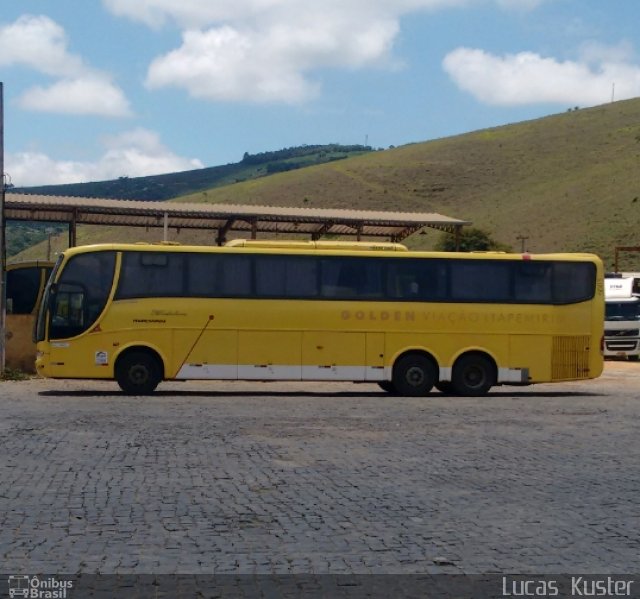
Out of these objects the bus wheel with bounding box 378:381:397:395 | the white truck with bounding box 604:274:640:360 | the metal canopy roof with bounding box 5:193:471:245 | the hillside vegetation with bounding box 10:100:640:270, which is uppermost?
the hillside vegetation with bounding box 10:100:640:270

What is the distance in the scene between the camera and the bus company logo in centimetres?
627

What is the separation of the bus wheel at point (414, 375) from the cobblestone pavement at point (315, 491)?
15.2 feet

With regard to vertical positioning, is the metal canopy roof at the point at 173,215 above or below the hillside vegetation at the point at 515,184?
below

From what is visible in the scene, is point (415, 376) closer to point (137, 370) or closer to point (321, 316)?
point (321, 316)

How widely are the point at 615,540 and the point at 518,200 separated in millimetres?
89404

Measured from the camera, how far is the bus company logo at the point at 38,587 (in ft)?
20.6

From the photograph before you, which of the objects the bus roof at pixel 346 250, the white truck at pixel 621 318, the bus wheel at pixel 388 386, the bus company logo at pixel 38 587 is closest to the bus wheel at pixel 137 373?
the bus roof at pixel 346 250

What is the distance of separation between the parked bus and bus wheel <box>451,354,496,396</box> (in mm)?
11767

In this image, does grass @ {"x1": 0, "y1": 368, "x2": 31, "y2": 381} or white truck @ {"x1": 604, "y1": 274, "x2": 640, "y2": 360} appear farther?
white truck @ {"x1": 604, "y1": 274, "x2": 640, "y2": 360}

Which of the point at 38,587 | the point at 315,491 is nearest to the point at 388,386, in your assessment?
the point at 315,491

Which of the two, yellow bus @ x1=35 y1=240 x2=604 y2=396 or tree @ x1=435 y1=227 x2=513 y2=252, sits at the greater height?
tree @ x1=435 y1=227 x2=513 y2=252

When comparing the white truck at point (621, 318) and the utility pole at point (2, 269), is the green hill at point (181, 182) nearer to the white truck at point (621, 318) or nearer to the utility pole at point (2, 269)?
the white truck at point (621, 318)

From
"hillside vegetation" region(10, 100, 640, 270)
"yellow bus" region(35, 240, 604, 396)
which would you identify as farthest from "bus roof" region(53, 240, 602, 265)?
"hillside vegetation" region(10, 100, 640, 270)

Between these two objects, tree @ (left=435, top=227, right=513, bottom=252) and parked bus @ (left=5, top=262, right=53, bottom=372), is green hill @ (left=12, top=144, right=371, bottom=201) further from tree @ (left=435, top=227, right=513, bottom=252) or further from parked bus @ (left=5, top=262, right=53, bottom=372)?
parked bus @ (left=5, top=262, right=53, bottom=372)
